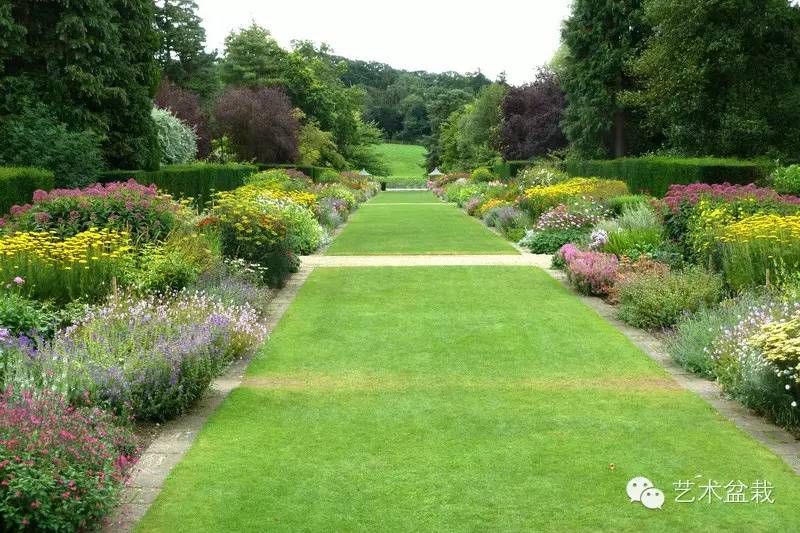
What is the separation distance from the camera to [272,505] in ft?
15.0

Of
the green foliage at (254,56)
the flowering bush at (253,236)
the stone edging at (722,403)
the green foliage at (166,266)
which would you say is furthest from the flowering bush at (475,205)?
the green foliage at (254,56)

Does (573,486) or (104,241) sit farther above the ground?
(104,241)

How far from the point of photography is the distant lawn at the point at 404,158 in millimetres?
104981

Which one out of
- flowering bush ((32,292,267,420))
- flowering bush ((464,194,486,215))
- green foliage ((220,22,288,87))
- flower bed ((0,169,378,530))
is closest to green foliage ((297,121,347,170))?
green foliage ((220,22,288,87))

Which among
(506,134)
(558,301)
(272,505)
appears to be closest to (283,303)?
(558,301)

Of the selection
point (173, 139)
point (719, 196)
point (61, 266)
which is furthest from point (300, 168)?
point (61, 266)

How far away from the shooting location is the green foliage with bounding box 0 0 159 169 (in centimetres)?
1961

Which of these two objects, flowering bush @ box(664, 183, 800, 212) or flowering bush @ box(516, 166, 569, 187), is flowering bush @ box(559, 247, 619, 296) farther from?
flowering bush @ box(516, 166, 569, 187)

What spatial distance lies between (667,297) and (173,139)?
2529cm

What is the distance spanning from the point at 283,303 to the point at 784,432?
23.3 feet

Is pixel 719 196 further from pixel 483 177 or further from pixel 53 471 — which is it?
pixel 483 177

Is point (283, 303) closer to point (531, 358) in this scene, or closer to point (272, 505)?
point (531, 358)

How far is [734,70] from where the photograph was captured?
2795 centimetres

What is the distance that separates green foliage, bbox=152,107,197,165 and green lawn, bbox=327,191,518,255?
297 inches
